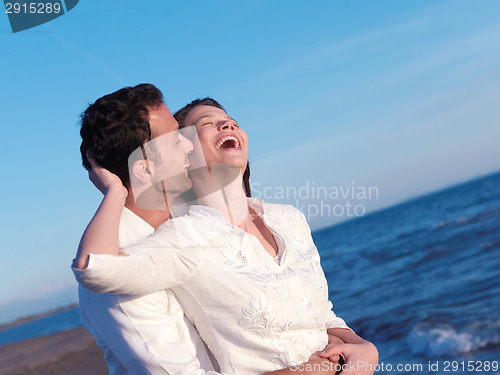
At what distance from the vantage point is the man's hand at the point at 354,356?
7.69 ft

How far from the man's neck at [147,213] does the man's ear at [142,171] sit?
0.10 m

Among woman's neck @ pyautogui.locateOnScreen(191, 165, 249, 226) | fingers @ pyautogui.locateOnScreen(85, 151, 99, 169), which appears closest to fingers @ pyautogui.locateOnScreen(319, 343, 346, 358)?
woman's neck @ pyautogui.locateOnScreen(191, 165, 249, 226)

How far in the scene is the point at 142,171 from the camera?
2408 mm

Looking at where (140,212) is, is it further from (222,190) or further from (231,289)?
(231,289)

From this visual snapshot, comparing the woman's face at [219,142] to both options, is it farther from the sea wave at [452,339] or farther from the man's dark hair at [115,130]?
the sea wave at [452,339]

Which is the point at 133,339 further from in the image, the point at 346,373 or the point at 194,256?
the point at 346,373

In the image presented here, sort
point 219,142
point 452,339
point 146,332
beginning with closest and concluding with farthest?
point 146,332 < point 219,142 < point 452,339

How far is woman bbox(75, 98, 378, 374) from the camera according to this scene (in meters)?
1.95

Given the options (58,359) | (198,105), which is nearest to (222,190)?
(198,105)

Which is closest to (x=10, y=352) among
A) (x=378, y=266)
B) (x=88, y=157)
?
(x=378, y=266)

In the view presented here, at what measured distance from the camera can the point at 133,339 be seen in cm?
196

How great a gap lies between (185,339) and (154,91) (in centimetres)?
124

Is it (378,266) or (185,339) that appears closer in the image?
(185,339)

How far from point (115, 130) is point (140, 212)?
41 centimetres
